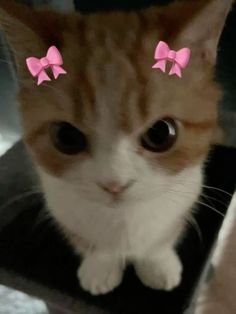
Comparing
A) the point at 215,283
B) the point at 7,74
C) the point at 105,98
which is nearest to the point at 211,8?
the point at 105,98

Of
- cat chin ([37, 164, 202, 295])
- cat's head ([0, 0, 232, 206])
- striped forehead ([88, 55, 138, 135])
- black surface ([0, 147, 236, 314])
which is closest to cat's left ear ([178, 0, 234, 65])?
cat's head ([0, 0, 232, 206])

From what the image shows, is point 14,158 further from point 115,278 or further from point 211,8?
point 211,8

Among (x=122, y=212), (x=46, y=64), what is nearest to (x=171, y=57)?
(x=46, y=64)

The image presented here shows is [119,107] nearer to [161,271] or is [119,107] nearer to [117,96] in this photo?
[117,96]

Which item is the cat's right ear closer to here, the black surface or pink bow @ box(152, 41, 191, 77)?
pink bow @ box(152, 41, 191, 77)

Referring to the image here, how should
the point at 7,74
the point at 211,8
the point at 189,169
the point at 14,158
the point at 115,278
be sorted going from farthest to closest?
1. the point at 7,74
2. the point at 14,158
3. the point at 115,278
4. the point at 189,169
5. the point at 211,8

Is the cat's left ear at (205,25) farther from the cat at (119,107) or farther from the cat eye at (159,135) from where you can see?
the cat eye at (159,135)
